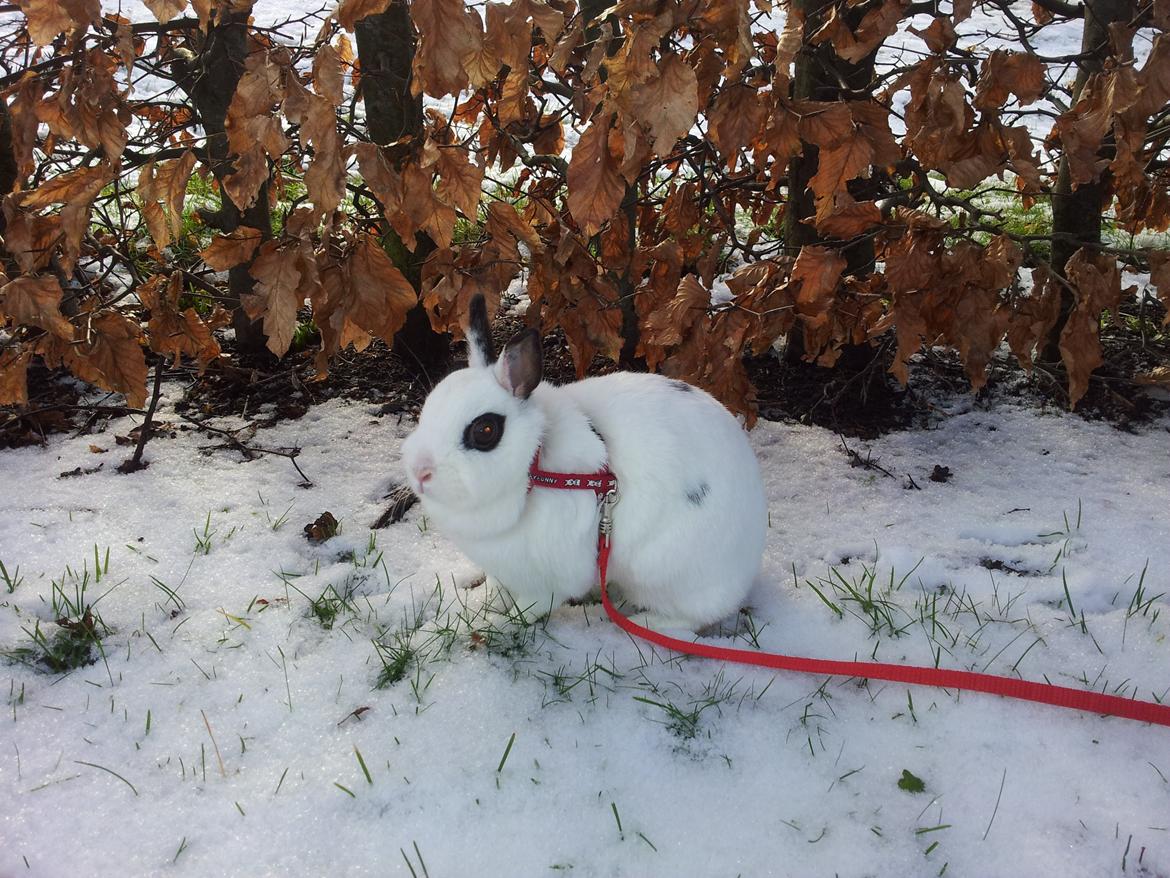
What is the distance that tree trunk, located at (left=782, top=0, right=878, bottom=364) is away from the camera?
357 cm

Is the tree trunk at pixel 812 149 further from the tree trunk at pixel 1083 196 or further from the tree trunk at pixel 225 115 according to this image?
the tree trunk at pixel 225 115

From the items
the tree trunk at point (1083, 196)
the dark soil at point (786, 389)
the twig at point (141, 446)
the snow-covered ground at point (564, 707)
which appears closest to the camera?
the snow-covered ground at point (564, 707)

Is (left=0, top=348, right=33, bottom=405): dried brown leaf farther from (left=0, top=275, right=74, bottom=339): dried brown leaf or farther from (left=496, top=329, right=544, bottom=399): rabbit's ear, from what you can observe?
(left=496, top=329, right=544, bottom=399): rabbit's ear

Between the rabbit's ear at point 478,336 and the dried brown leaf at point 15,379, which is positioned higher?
the rabbit's ear at point 478,336

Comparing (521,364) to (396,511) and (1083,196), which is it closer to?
(396,511)

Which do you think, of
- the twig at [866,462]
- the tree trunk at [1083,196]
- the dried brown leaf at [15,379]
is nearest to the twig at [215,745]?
the dried brown leaf at [15,379]

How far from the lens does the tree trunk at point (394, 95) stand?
3680mm

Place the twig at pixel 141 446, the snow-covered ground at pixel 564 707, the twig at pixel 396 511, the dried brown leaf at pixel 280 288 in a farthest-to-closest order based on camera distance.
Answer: the twig at pixel 141 446, the twig at pixel 396 511, the dried brown leaf at pixel 280 288, the snow-covered ground at pixel 564 707

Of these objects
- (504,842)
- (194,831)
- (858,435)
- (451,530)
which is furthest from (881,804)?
(858,435)

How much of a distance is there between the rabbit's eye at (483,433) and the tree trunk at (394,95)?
1522 mm

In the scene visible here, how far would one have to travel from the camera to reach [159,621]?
2602 mm

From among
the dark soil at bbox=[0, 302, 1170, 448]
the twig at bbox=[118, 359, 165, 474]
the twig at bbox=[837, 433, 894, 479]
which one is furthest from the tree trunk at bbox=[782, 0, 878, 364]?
the twig at bbox=[118, 359, 165, 474]

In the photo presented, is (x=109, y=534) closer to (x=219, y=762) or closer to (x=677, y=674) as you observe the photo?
(x=219, y=762)

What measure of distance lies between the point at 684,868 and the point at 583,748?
1.33ft
